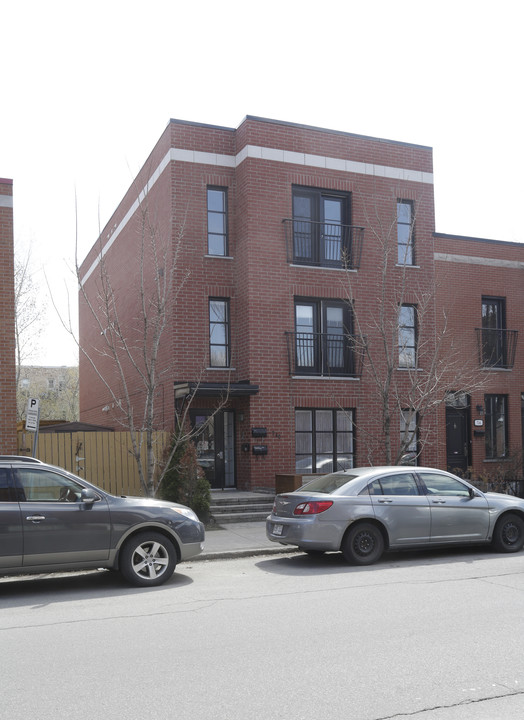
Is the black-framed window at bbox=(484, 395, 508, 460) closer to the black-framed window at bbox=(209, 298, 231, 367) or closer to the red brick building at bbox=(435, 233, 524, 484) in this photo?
the red brick building at bbox=(435, 233, 524, 484)

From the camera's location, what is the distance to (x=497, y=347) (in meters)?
21.3

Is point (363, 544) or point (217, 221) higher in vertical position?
point (217, 221)

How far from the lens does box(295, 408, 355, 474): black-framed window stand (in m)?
18.1

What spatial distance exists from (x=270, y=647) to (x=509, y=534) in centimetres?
655

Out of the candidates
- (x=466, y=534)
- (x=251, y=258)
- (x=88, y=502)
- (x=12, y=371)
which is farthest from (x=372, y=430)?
(x=88, y=502)

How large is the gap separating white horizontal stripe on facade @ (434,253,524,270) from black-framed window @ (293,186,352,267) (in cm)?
335

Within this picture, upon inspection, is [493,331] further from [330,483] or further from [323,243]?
[330,483]

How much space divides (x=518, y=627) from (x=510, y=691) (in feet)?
5.82

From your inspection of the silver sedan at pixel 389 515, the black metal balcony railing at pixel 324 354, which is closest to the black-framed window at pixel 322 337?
the black metal balcony railing at pixel 324 354

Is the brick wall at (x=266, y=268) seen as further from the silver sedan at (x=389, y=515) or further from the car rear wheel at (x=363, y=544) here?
the car rear wheel at (x=363, y=544)

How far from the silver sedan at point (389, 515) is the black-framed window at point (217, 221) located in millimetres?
8864

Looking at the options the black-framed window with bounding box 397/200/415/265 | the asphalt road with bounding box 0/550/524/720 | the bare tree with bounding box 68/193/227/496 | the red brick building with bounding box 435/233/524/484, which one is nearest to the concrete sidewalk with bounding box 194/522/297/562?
the bare tree with bounding box 68/193/227/496

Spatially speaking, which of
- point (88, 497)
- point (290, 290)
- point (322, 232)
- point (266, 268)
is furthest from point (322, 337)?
point (88, 497)

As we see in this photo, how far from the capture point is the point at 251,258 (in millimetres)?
17703
